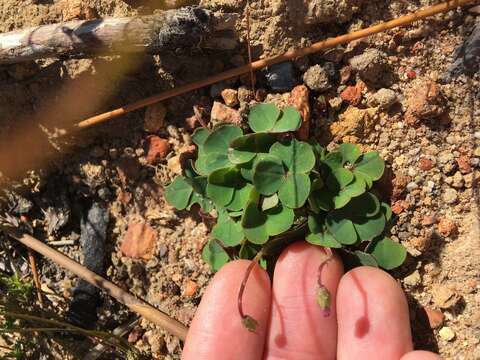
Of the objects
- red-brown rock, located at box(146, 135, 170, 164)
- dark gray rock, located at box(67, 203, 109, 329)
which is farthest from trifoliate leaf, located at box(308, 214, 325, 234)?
dark gray rock, located at box(67, 203, 109, 329)

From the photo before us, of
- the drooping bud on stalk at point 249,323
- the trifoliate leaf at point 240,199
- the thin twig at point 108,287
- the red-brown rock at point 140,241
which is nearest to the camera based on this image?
the drooping bud on stalk at point 249,323

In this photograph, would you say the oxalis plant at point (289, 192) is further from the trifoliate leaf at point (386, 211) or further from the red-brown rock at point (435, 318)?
the red-brown rock at point (435, 318)

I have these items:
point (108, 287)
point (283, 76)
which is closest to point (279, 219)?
point (283, 76)

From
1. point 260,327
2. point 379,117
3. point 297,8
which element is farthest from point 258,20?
point 260,327

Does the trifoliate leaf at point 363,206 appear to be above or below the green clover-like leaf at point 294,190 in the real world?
below

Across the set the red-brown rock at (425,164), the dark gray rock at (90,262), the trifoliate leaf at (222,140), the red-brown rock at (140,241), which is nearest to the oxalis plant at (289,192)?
the trifoliate leaf at (222,140)

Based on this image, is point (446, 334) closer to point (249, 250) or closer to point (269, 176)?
point (249, 250)
